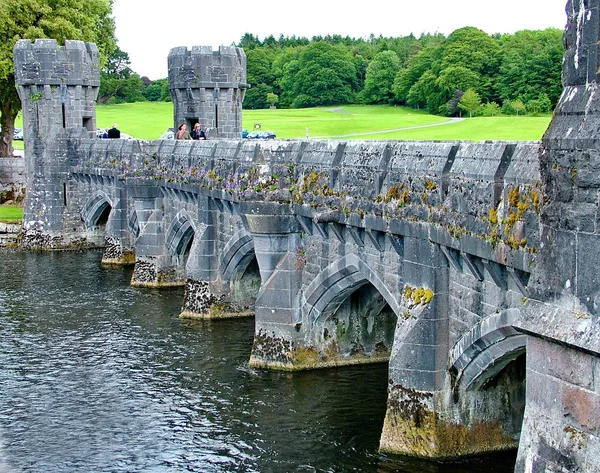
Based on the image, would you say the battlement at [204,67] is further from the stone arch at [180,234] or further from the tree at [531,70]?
the tree at [531,70]

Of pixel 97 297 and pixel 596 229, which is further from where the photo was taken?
pixel 97 297

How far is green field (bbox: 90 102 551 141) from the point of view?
32.3m

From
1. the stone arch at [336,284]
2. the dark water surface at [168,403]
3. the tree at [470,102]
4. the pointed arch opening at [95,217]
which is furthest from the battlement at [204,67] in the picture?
the stone arch at [336,284]

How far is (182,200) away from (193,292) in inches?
166

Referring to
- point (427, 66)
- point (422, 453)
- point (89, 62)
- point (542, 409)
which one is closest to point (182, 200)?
point (89, 62)

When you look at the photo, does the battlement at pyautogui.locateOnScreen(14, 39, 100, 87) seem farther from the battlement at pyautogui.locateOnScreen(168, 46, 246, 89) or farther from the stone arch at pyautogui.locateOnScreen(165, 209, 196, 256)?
the stone arch at pyautogui.locateOnScreen(165, 209, 196, 256)

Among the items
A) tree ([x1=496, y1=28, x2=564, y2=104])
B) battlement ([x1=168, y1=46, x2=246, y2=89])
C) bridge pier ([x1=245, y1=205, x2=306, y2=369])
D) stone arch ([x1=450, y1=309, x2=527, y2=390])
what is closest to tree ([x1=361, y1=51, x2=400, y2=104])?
tree ([x1=496, y1=28, x2=564, y2=104])

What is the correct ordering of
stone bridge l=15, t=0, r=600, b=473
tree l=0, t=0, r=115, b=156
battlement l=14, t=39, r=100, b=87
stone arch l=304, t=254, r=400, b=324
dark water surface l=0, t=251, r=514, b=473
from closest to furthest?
1. stone bridge l=15, t=0, r=600, b=473
2. dark water surface l=0, t=251, r=514, b=473
3. stone arch l=304, t=254, r=400, b=324
4. battlement l=14, t=39, r=100, b=87
5. tree l=0, t=0, r=115, b=156

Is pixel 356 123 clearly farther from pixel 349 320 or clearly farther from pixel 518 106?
pixel 349 320

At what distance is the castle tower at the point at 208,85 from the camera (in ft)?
124

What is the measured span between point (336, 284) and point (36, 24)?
101 ft

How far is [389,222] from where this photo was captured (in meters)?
16.3

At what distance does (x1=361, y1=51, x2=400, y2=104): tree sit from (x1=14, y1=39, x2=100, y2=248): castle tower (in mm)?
35943

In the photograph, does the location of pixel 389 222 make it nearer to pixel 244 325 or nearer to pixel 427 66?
pixel 244 325
